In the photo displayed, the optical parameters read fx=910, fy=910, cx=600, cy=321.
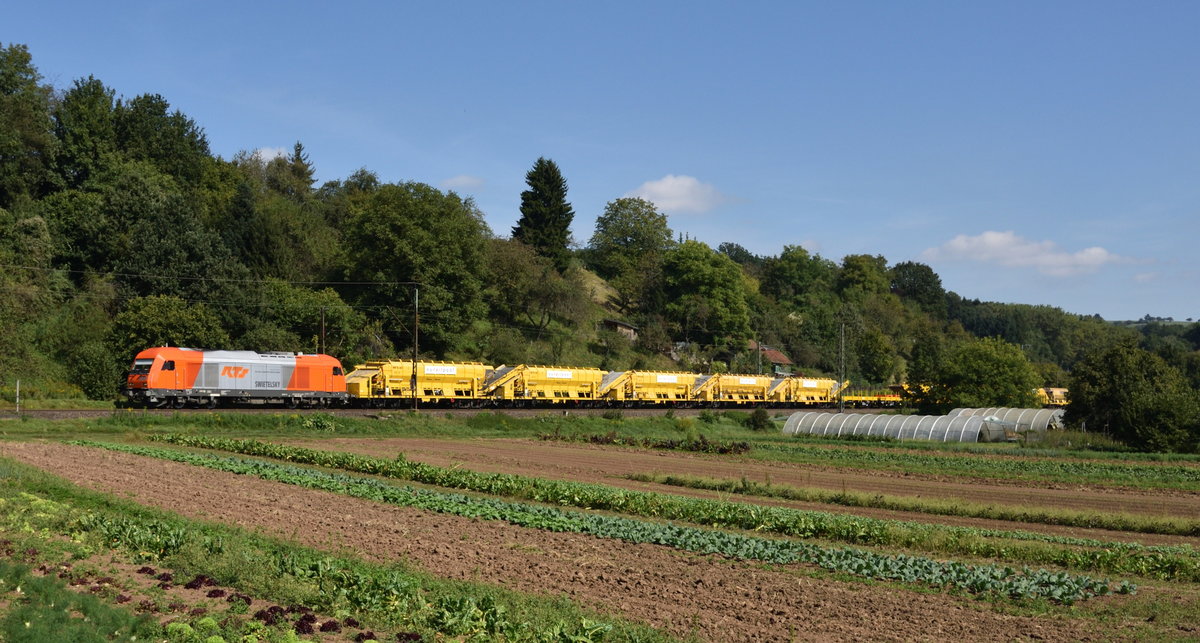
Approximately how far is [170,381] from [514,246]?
190ft

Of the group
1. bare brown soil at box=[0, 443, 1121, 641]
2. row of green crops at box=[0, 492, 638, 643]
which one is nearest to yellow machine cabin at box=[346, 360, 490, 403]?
bare brown soil at box=[0, 443, 1121, 641]

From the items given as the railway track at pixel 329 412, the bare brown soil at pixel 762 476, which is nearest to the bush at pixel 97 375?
the railway track at pixel 329 412

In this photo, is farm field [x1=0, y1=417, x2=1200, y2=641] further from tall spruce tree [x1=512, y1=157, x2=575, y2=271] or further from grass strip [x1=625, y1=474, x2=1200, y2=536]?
tall spruce tree [x1=512, y1=157, x2=575, y2=271]

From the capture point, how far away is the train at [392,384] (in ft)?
184

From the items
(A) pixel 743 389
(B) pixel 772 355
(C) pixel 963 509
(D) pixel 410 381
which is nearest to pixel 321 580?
(C) pixel 963 509

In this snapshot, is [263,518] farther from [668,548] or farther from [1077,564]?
[1077,564]

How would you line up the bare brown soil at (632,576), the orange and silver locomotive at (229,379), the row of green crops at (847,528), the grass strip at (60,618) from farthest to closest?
the orange and silver locomotive at (229,379) → the row of green crops at (847,528) → the bare brown soil at (632,576) → the grass strip at (60,618)

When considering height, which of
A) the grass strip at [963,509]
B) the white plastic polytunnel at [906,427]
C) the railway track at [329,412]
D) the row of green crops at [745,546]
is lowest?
the grass strip at [963,509]

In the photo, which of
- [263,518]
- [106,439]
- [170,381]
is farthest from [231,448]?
[263,518]

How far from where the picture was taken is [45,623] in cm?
1214

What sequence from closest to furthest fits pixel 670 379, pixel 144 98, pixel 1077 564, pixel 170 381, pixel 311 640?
pixel 311 640 < pixel 1077 564 < pixel 170 381 < pixel 670 379 < pixel 144 98

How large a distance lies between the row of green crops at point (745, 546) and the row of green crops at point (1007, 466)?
78.1ft

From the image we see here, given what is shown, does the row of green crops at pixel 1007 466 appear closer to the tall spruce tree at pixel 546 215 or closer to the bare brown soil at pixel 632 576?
the bare brown soil at pixel 632 576

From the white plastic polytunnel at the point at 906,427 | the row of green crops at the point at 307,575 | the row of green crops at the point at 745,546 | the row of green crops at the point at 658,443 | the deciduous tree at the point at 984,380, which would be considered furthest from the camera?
the deciduous tree at the point at 984,380
